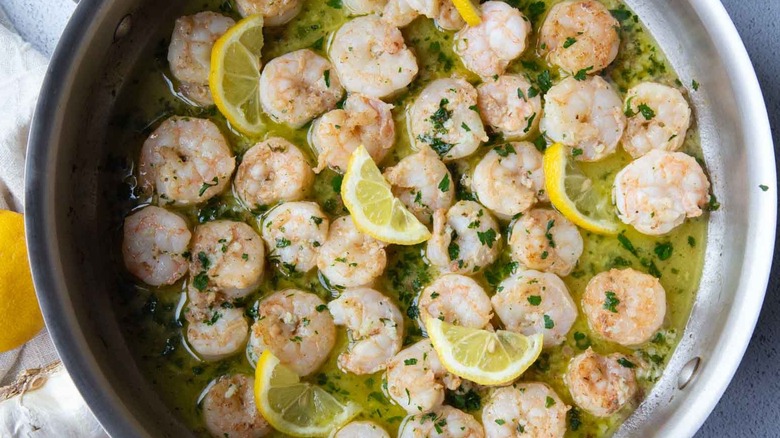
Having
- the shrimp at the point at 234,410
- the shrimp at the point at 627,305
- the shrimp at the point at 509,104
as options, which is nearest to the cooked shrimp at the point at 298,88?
the shrimp at the point at 509,104

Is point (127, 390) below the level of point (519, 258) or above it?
below

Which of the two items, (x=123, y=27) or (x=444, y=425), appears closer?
(x=444, y=425)

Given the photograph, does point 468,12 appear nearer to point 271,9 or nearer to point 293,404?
point 271,9

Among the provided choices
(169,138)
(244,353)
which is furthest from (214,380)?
(169,138)

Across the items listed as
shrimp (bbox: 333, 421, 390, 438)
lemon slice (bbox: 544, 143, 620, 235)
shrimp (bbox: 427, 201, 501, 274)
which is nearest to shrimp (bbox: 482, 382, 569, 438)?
shrimp (bbox: 333, 421, 390, 438)

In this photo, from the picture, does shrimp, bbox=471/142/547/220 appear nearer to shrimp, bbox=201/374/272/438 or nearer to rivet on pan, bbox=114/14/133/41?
shrimp, bbox=201/374/272/438

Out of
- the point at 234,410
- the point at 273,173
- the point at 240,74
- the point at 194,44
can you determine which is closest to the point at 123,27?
the point at 194,44

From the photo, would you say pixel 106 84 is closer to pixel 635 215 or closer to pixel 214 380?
pixel 214 380
